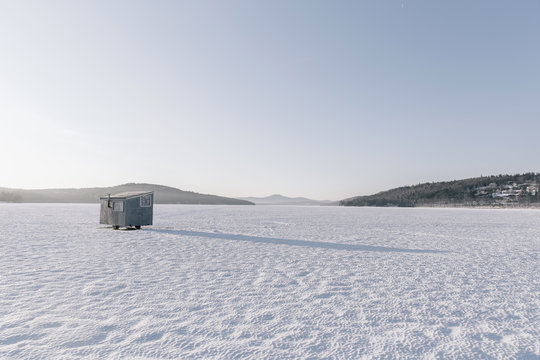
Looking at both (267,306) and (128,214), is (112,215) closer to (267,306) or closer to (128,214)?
(128,214)

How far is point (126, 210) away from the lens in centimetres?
2039

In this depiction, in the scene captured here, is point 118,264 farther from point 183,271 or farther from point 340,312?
point 340,312

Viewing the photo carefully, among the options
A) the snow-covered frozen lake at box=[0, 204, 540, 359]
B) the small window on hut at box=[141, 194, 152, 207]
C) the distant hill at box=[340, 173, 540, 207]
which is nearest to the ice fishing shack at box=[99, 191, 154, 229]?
the small window on hut at box=[141, 194, 152, 207]

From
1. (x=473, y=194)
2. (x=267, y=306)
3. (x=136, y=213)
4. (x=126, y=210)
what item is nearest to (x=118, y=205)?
(x=126, y=210)

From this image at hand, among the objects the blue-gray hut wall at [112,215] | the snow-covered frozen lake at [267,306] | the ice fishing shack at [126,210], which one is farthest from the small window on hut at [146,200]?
the snow-covered frozen lake at [267,306]

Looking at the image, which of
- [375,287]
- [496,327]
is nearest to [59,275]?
[375,287]

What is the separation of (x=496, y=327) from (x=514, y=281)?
3605mm

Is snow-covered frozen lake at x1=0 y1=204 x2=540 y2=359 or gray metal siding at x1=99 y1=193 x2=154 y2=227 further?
gray metal siding at x1=99 y1=193 x2=154 y2=227

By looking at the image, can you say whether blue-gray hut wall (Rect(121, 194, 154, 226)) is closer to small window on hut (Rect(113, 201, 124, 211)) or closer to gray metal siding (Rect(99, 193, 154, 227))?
gray metal siding (Rect(99, 193, 154, 227))

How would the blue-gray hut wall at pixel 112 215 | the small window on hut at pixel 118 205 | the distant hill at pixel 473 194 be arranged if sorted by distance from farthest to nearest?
the distant hill at pixel 473 194 → the small window on hut at pixel 118 205 → the blue-gray hut wall at pixel 112 215

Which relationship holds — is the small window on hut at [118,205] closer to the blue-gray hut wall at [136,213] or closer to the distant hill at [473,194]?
the blue-gray hut wall at [136,213]

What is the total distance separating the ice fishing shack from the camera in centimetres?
2039

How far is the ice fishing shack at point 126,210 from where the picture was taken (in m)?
20.4

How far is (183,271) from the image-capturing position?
8039mm
